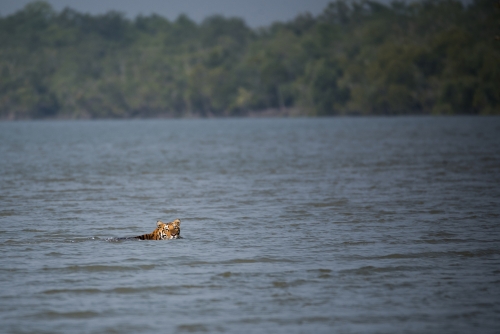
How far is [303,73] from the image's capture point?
145750 mm

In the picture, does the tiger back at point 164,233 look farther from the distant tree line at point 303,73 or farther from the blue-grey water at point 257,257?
the distant tree line at point 303,73

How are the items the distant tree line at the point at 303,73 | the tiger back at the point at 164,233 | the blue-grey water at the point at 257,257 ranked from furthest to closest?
1. the distant tree line at the point at 303,73
2. the tiger back at the point at 164,233
3. the blue-grey water at the point at 257,257

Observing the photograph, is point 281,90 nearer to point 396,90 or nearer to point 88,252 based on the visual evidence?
point 396,90

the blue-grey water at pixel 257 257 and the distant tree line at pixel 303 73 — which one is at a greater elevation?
the distant tree line at pixel 303 73

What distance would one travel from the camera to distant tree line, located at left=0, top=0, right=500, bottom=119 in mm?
118000

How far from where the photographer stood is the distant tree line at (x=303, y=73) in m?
118

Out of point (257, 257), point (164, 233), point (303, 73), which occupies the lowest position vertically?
point (257, 257)

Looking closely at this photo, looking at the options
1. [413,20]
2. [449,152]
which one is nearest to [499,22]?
[413,20]

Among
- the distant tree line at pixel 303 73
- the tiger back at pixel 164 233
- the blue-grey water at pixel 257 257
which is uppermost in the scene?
the distant tree line at pixel 303 73

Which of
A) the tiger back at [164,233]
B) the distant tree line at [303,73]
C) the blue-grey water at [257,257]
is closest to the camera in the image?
the blue-grey water at [257,257]

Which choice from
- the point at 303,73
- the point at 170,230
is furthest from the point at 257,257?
the point at 303,73

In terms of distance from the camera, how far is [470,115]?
4493 inches

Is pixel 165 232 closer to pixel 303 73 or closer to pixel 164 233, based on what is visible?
pixel 164 233

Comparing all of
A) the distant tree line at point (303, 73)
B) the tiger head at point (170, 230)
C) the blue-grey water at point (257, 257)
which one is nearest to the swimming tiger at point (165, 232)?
the tiger head at point (170, 230)
